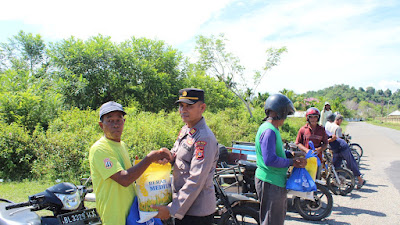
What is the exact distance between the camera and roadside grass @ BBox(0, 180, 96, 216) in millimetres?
5102

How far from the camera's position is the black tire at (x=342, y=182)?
631 centimetres

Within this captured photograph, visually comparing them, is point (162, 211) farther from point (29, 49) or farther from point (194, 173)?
point (29, 49)

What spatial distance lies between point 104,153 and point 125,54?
11419mm

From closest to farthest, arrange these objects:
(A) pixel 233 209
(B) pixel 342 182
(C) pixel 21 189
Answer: (A) pixel 233 209
(C) pixel 21 189
(B) pixel 342 182

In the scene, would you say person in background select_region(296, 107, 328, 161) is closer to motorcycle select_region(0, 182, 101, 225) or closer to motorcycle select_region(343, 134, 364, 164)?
motorcycle select_region(0, 182, 101, 225)

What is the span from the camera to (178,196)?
1999mm

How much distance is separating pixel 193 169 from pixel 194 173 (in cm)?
3

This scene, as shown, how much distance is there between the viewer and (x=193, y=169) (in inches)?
78.4

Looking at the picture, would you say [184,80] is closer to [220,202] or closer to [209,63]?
[209,63]

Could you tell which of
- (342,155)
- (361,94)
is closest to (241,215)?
(342,155)

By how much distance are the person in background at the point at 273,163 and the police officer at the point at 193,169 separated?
33.0 inches

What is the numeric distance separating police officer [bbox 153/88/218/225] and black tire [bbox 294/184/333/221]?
3263 millimetres

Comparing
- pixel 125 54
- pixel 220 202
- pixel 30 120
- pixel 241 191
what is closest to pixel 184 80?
pixel 125 54

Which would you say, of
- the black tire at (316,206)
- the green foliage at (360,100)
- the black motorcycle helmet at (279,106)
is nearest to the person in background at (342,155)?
the black tire at (316,206)
